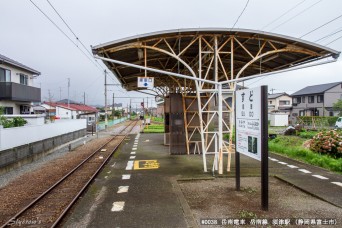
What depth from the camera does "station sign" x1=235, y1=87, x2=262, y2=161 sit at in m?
5.87

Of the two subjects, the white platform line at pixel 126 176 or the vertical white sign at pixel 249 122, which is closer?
the vertical white sign at pixel 249 122

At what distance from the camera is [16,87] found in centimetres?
2017

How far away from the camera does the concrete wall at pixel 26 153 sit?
10016 millimetres

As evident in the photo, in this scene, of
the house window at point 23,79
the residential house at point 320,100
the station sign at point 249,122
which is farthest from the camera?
the residential house at point 320,100

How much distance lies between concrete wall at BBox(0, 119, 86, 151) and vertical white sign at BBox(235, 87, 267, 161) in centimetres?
864

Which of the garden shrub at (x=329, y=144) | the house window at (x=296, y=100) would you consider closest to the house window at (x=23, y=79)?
the garden shrub at (x=329, y=144)

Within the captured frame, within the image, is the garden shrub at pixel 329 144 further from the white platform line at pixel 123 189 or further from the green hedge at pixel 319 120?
the green hedge at pixel 319 120

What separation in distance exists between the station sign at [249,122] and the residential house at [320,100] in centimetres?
3668

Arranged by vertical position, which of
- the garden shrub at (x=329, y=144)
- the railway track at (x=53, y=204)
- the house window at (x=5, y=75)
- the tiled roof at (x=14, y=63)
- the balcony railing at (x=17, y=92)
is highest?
the tiled roof at (x=14, y=63)

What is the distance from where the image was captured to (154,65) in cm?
1336

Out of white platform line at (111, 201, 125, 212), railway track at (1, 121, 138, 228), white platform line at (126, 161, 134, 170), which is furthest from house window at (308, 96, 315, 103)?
white platform line at (111, 201, 125, 212)

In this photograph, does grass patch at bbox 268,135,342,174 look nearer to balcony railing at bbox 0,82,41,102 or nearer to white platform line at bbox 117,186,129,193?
white platform line at bbox 117,186,129,193

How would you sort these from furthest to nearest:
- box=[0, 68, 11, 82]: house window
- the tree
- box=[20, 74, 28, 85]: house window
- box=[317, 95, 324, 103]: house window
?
box=[317, 95, 324, 103]: house window < the tree < box=[20, 74, 28, 85]: house window < box=[0, 68, 11, 82]: house window

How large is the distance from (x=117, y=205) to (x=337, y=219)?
445cm
